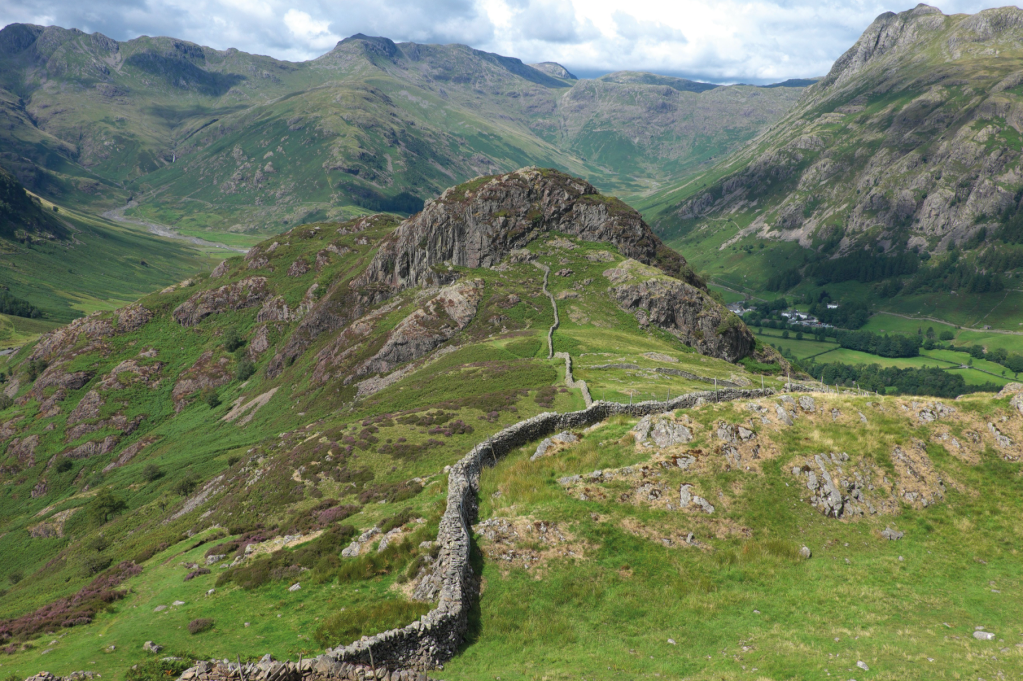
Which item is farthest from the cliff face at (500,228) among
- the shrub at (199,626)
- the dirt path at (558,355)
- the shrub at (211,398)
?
the shrub at (199,626)

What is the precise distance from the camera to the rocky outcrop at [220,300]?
17250cm

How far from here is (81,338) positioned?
536 ft

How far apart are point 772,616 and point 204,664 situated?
2303cm

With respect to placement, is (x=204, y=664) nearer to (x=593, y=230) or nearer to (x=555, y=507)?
(x=555, y=507)

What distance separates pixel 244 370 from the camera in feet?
491

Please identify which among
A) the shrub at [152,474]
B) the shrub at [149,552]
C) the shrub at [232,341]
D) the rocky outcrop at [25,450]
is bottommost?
the rocky outcrop at [25,450]

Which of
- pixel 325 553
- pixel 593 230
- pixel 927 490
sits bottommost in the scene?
pixel 325 553

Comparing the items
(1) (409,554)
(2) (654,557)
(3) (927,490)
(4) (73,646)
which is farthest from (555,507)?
(4) (73,646)

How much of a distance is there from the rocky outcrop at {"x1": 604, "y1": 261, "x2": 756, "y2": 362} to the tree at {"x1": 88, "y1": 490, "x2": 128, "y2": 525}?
109171 mm

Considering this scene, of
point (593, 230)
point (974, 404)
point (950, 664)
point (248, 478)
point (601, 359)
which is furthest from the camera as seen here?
point (593, 230)

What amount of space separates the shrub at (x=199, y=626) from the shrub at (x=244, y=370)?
461 ft

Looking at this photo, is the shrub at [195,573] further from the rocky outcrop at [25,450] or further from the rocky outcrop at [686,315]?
the rocky outcrop at [25,450]

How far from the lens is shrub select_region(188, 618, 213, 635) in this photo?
22.8 m

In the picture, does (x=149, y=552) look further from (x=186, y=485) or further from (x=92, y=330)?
(x=92, y=330)
